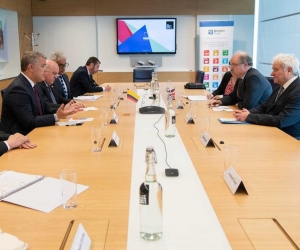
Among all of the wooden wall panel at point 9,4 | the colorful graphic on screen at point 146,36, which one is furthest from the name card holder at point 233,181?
the colorful graphic on screen at point 146,36

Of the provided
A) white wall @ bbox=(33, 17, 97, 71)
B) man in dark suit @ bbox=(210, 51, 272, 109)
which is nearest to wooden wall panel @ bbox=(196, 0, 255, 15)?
white wall @ bbox=(33, 17, 97, 71)

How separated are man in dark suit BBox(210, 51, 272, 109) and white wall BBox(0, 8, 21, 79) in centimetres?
513

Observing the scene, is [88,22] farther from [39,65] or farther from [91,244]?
[91,244]

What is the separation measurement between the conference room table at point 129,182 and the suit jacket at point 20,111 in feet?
0.48

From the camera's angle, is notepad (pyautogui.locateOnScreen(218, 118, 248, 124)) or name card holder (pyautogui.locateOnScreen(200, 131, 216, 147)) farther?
notepad (pyautogui.locateOnScreen(218, 118, 248, 124))

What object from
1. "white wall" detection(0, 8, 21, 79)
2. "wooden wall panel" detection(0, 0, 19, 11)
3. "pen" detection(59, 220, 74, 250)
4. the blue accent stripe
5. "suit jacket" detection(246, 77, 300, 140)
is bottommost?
"pen" detection(59, 220, 74, 250)

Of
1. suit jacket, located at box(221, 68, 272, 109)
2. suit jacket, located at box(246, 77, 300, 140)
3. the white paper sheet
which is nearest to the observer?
the white paper sheet

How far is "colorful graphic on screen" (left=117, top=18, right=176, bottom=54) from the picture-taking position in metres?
9.02

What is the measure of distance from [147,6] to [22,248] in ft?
27.9

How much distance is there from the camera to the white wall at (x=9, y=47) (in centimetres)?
774

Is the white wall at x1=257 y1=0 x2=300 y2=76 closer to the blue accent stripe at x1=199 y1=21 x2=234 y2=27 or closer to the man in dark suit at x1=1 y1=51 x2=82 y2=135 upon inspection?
the blue accent stripe at x1=199 y1=21 x2=234 y2=27

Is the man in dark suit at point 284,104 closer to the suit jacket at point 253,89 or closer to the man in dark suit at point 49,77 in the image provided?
the suit jacket at point 253,89

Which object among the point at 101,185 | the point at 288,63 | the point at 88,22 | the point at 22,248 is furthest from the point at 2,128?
the point at 88,22

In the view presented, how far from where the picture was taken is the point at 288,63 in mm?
3361
